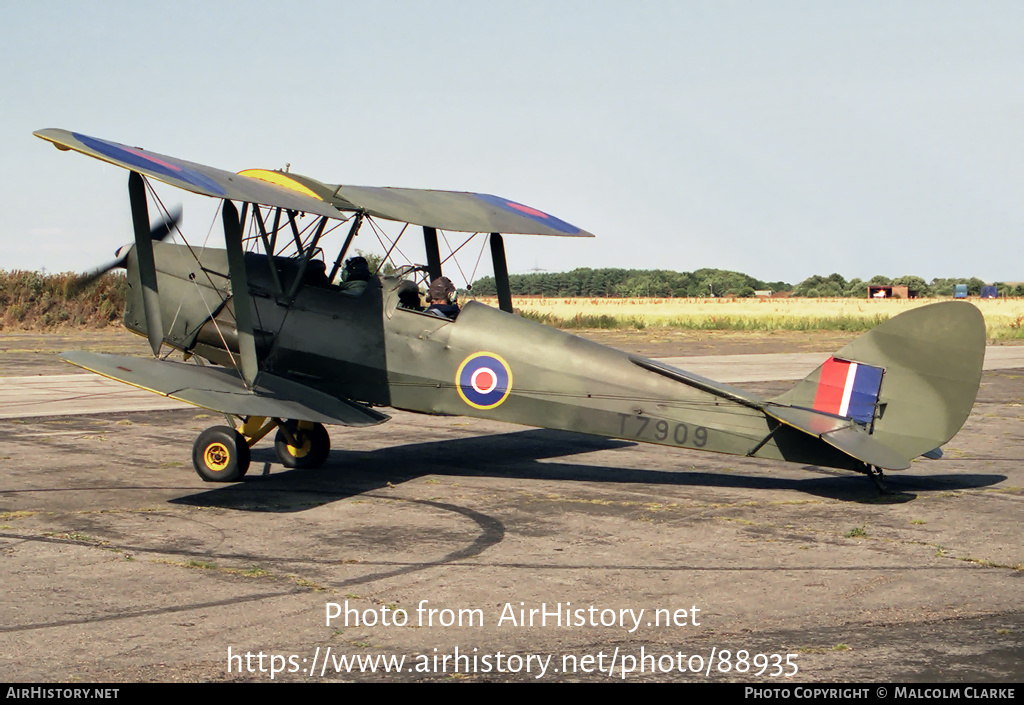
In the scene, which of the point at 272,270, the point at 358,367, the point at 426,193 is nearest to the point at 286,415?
the point at 358,367

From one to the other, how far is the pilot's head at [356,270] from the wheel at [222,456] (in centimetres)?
227

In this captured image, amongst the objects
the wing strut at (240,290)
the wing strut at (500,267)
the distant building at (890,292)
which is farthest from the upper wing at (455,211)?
the distant building at (890,292)

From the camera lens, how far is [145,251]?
1034cm

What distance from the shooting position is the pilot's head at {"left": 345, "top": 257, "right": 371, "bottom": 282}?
1159 cm

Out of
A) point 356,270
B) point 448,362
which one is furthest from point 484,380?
point 356,270

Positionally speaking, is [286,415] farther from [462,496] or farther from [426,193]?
[426,193]

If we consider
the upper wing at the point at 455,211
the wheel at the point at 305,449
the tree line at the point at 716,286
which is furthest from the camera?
the tree line at the point at 716,286

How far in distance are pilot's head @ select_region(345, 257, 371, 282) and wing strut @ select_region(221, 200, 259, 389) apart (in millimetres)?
1549

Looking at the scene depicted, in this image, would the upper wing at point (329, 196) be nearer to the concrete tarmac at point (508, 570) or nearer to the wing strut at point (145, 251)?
the wing strut at point (145, 251)

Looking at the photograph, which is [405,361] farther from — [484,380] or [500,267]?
[500,267]

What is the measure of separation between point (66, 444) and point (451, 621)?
31.1 feet

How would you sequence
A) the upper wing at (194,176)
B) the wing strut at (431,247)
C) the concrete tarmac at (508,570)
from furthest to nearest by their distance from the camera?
the wing strut at (431,247), the upper wing at (194,176), the concrete tarmac at (508,570)

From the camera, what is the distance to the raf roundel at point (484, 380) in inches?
427

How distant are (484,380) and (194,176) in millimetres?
3722
